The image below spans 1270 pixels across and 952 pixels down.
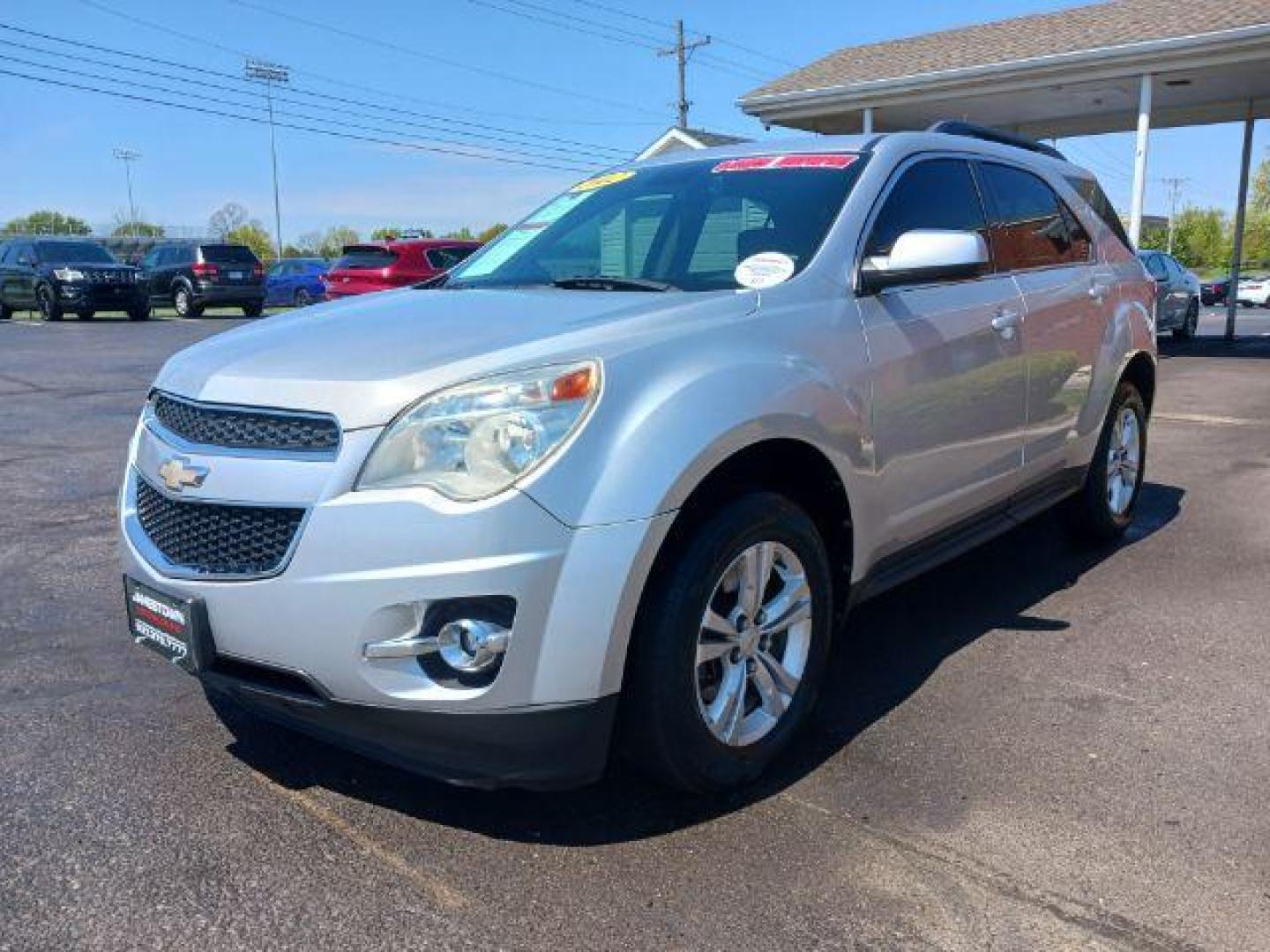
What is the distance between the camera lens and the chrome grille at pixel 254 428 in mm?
2553

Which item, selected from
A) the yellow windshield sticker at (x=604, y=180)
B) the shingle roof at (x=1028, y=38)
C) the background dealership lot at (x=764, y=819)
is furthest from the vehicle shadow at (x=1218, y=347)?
the yellow windshield sticker at (x=604, y=180)

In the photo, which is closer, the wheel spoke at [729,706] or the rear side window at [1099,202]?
the wheel spoke at [729,706]

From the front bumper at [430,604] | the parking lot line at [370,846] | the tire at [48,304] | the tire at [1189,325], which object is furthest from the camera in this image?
the tire at [48,304]

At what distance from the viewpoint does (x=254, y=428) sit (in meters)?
2.68

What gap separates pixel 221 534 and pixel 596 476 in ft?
3.11

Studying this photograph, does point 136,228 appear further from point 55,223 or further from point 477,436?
point 477,436

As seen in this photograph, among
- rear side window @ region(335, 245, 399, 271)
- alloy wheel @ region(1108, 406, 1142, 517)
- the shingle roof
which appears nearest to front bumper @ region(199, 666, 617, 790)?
alloy wheel @ region(1108, 406, 1142, 517)

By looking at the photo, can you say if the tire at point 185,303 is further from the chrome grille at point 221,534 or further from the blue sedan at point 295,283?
the chrome grille at point 221,534

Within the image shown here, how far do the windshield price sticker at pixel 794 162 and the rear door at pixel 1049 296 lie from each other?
90 centimetres

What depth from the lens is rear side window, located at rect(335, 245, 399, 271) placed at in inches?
692

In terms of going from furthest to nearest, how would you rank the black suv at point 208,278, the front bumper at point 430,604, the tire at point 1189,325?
the black suv at point 208,278, the tire at point 1189,325, the front bumper at point 430,604

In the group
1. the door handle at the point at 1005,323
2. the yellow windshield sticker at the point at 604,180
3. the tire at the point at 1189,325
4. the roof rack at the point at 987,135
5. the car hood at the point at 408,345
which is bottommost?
the tire at the point at 1189,325

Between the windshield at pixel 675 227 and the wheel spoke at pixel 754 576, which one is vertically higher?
the windshield at pixel 675 227

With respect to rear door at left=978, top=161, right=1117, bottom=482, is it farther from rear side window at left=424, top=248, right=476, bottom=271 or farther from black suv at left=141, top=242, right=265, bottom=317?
black suv at left=141, top=242, right=265, bottom=317
